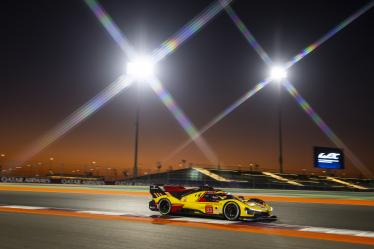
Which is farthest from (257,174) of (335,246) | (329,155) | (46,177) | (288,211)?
(335,246)

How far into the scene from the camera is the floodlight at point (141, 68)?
3344 cm

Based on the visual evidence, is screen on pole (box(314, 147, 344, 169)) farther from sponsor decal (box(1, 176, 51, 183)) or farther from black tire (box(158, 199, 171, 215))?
black tire (box(158, 199, 171, 215))

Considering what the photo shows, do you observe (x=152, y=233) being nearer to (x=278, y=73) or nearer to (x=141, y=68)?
(x=141, y=68)

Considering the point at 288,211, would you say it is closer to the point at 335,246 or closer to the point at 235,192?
the point at 335,246

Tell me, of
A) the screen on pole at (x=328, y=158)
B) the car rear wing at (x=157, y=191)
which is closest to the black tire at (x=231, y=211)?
the car rear wing at (x=157, y=191)

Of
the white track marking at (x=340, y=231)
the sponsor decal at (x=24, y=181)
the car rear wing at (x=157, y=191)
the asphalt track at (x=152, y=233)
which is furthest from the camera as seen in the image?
the sponsor decal at (x=24, y=181)

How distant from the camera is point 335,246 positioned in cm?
783

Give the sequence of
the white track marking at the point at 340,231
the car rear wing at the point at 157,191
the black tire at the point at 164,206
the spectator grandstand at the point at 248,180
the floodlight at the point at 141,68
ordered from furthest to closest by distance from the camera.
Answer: the floodlight at the point at 141,68, the spectator grandstand at the point at 248,180, the car rear wing at the point at 157,191, the black tire at the point at 164,206, the white track marking at the point at 340,231

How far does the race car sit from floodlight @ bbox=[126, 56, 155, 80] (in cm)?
2091

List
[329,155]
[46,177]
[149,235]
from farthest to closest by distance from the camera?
[329,155]
[46,177]
[149,235]

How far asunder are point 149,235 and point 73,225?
2378 mm

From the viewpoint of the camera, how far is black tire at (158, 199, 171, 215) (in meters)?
12.8

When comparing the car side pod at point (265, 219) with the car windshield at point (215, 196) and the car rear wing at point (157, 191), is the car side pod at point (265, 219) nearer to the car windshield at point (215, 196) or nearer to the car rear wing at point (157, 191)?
the car windshield at point (215, 196)

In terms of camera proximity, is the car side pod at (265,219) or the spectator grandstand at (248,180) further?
the spectator grandstand at (248,180)
